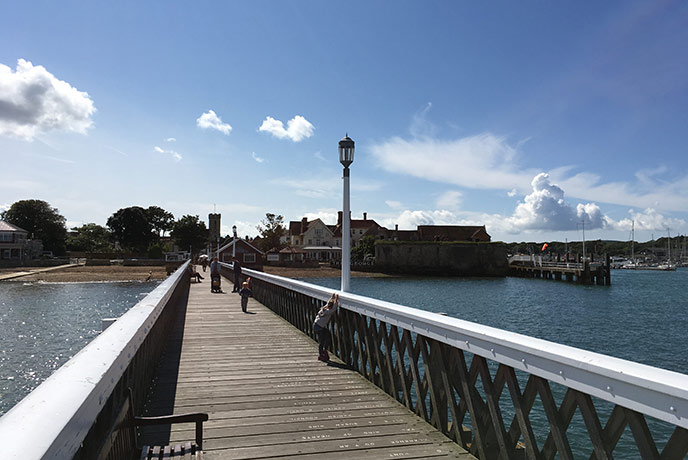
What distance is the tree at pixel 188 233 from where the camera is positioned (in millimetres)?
104000

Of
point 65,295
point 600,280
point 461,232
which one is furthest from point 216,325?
point 461,232

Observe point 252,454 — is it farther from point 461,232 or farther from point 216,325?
point 461,232

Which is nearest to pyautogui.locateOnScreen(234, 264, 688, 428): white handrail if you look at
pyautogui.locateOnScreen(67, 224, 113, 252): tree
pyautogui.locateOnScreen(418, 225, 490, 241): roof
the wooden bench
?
the wooden bench

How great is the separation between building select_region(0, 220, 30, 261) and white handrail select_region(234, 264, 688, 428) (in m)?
83.4

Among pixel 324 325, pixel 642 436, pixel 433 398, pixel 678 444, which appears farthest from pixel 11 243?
pixel 678 444

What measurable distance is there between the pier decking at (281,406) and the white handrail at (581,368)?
2.99 feet

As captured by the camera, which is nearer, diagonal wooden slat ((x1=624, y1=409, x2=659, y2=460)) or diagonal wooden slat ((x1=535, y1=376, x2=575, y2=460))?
diagonal wooden slat ((x1=624, y1=409, x2=659, y2=460))

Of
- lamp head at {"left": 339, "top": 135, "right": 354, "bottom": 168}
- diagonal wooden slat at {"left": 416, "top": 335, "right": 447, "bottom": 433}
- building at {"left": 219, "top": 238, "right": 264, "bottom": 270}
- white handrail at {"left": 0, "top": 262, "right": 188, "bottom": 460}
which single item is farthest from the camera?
building at {"left": 219, "top": 238, "right": 264, "bottom": 270}

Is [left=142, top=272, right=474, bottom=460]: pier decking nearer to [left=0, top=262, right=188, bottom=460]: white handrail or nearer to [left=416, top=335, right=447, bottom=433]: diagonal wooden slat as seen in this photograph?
[left=416, top=335, right=447, bottom=433]: diagonal wooden slat

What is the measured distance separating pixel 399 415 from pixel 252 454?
153 centimetres

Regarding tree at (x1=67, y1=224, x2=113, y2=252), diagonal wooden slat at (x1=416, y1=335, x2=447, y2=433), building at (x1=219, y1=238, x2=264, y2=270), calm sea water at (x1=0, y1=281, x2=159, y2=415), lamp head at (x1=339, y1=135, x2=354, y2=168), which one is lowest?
calm sea water at (x1=0, y1=281, x2=159, y2=415)

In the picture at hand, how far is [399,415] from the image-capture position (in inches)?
179

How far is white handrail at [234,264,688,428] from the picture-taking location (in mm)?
2084

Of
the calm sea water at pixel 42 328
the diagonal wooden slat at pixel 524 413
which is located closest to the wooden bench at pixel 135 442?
the diagonal wooden slat at pixel 524 413
